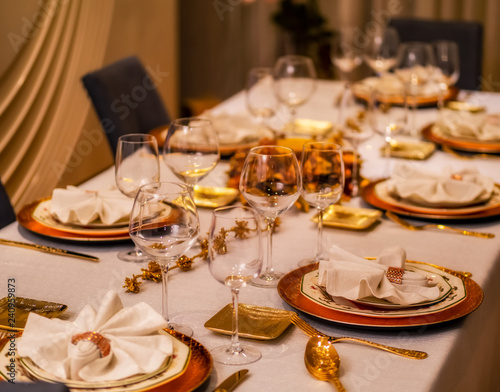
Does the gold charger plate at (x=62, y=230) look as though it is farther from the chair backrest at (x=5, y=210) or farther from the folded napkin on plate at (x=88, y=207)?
the chair backrest at (x=5, y=210)

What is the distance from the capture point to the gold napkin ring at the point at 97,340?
3.23 ft

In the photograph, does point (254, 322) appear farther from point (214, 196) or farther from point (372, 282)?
point (214, 196)

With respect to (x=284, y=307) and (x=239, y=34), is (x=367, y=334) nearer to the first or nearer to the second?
(x=284, y=307)

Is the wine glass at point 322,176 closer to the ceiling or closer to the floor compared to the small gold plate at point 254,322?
closer to the ceiling

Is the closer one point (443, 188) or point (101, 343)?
point (101, 343)

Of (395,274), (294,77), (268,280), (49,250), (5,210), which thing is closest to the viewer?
(395,274)

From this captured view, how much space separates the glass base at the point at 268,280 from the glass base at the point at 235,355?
9.8 inches

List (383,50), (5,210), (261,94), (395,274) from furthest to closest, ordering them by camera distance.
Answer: (383,50)
(261,94)
(5,210)
(395,274)

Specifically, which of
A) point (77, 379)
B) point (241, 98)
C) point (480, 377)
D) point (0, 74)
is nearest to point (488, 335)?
point (480, 377)

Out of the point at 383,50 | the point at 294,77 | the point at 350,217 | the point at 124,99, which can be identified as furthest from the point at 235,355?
the point at 383,50

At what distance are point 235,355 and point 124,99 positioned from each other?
1.67m

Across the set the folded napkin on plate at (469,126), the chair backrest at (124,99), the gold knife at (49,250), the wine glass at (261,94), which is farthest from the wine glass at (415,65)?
the gold knife at (49,250)

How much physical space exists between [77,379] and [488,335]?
0.81 metres

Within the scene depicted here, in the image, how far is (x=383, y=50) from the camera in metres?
2.87
